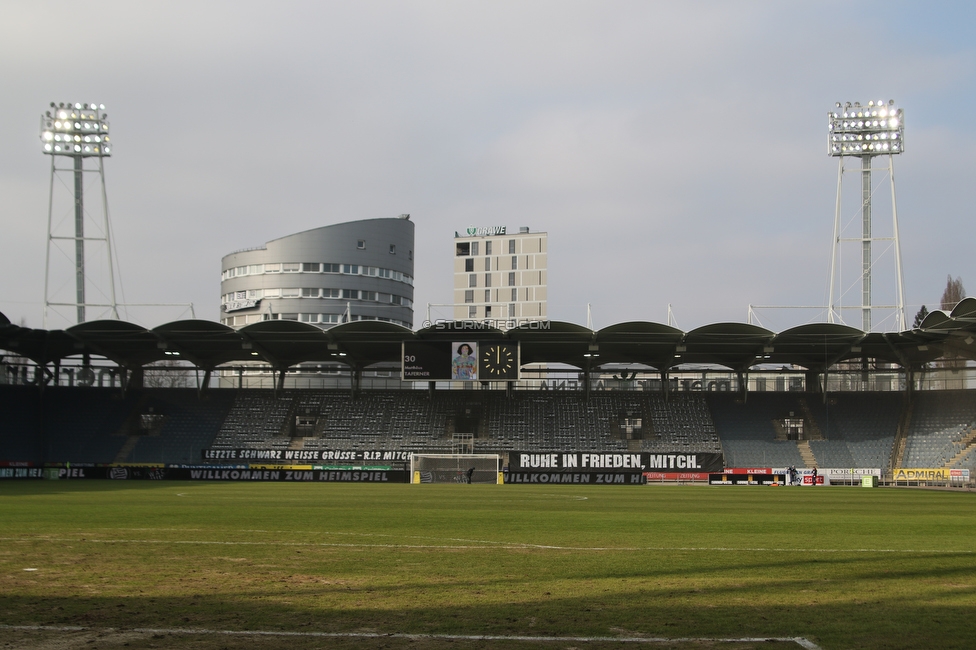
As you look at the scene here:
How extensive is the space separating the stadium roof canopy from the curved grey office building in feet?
156

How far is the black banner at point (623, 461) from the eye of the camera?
67312 millimetres

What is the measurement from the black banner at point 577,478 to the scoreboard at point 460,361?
333 inches

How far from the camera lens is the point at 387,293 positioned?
434 feet

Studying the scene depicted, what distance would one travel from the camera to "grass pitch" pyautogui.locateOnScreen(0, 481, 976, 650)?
10.3m

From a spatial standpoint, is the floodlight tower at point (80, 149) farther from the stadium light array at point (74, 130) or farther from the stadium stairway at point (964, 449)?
the stadium stairway at point (964, 449)

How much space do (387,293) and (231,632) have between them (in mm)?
122942

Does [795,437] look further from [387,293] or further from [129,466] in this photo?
[387,293]

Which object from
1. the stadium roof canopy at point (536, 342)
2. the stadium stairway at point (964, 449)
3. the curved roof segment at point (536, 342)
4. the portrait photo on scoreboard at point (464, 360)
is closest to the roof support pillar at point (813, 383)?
the stadium roof canopy at point (536, 342)

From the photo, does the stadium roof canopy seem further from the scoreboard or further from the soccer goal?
the soccer goal

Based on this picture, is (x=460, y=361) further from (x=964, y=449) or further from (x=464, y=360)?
(x=964, y=449)

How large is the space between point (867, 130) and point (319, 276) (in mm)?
76992

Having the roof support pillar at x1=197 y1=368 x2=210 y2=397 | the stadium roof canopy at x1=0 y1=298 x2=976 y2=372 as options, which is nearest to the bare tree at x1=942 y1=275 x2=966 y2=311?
the stadium roof canopy at x1=0 y1=298 x2=976 y2=372

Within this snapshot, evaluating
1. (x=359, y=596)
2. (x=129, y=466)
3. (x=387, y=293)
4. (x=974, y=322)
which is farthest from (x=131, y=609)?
(x=387, y=293)

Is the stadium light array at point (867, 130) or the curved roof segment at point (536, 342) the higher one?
the stadium light array at point (867, 130)
